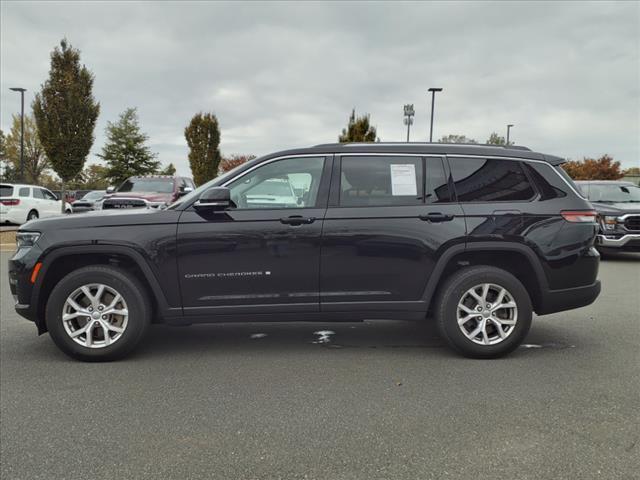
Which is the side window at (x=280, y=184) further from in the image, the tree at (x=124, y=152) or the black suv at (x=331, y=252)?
the tree at (x=124, y=152)

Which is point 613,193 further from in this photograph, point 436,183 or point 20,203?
point 20,203

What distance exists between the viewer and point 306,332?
5.36m

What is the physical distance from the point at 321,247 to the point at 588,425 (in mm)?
2283

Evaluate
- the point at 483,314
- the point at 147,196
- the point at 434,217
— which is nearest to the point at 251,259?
the point at 434,217

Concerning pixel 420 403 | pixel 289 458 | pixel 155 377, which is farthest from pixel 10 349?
pixel 420 403

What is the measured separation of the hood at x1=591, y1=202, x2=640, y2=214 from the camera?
36.2 feet

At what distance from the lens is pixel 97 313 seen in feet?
14.0

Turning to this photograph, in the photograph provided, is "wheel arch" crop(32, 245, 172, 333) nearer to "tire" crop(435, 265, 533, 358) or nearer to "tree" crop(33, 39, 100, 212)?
"tire" crop(435, 265, 533, 358)

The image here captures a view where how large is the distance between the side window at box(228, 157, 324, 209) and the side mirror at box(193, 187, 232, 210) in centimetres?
Result: 17

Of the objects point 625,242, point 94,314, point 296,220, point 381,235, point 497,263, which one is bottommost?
point 94,314

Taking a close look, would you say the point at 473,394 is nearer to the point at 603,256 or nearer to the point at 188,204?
the point at 188,204

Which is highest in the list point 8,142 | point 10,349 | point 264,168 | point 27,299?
point 8,142

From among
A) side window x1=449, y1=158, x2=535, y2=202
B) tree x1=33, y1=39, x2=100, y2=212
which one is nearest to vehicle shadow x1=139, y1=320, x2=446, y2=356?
side window x1=449, y1=158, x2=535, y2=202

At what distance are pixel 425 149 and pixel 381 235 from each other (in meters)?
0.90
